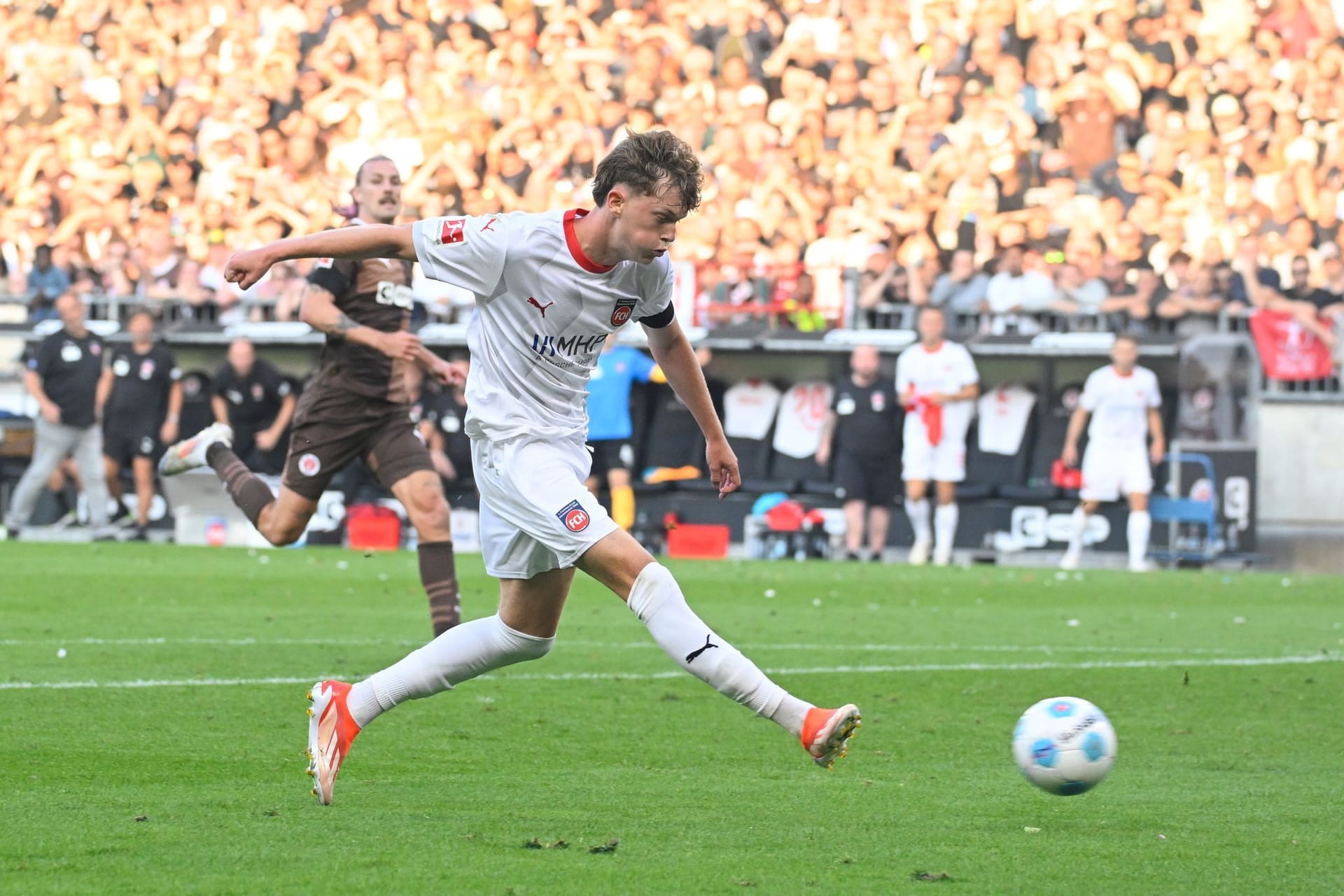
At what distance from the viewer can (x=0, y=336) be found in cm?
2141

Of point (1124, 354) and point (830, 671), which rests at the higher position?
point (1124, 354)

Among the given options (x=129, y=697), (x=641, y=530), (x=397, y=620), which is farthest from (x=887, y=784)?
(x=641, y=530)

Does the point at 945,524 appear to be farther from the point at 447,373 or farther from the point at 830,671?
the point at 447,373

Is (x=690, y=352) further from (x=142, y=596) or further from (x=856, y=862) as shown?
(x=142, y=596)

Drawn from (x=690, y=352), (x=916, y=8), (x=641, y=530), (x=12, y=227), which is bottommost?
(x=641, y=530)

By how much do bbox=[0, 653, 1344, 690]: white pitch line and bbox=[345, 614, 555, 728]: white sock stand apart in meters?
2.65

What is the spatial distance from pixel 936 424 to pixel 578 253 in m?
13.6

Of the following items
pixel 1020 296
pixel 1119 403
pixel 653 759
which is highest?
pixel 1020 296

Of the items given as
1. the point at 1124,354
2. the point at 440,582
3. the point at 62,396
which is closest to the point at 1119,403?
the point at 1124,354

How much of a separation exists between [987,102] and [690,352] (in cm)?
1544

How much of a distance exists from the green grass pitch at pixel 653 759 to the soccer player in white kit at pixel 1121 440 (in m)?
5.53

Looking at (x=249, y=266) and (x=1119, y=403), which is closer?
(x=249, y=266)

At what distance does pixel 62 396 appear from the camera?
18922 mm

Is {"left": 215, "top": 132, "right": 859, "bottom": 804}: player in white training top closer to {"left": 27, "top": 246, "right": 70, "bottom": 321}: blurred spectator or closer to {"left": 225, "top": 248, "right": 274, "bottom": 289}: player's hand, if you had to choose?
{"left": 225, "top": 248, "right": 274, "bottom": 289}: player's hand
